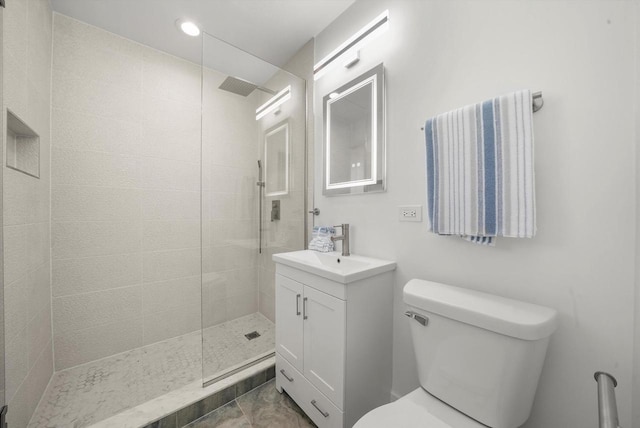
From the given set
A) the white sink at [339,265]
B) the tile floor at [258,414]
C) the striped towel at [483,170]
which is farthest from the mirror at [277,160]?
the tile floor at [258,414]

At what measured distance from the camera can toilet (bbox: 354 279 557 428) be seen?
0.79 metres

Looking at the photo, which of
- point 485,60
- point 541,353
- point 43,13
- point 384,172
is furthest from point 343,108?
point 43,13

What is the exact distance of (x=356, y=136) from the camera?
1.61m

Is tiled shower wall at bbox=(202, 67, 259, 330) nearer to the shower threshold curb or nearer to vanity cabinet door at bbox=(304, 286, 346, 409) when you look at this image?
the shower threshold curb

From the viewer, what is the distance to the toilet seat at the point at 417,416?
836 mm

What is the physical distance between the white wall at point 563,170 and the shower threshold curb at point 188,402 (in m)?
1.29

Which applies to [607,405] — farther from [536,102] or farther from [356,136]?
[356,136]

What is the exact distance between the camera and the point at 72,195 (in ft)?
5.86

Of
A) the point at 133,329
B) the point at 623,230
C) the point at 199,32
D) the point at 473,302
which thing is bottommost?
the point at 133,329

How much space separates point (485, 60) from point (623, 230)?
2.72 feet

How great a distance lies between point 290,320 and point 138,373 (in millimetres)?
1261

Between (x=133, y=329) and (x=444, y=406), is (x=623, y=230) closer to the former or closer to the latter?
(x=444, y=406)

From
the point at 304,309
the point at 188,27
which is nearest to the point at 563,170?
the point at 304,309

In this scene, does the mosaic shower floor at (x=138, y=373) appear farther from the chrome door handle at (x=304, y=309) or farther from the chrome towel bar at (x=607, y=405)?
the chrome towel bar at (x=607, y=405)
